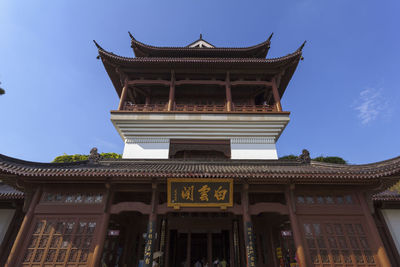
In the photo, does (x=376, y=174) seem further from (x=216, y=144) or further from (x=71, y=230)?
(x=71, y=230)

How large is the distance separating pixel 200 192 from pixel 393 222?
9.58 m

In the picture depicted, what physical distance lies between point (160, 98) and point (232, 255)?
10991 millimetres

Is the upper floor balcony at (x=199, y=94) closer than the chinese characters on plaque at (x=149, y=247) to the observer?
No

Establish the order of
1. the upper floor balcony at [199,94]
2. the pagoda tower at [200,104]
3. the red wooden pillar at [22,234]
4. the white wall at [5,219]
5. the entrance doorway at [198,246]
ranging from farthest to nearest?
1. the upper floor balcony at [199,94]
2. the pagoda tower at [200,104]
3. the entrance doorway at [198,246]
4. the white wall at [5,219]
5. the red wooden pillar at [22,234]

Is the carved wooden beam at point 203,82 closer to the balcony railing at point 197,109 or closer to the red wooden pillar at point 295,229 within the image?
the balcony railing at point 197,109

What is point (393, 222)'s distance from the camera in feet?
32.5

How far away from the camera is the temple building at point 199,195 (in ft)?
24.2

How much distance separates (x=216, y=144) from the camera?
13211 millimetres

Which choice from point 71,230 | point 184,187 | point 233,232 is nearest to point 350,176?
point 233,232

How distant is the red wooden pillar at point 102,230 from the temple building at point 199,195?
4 cm

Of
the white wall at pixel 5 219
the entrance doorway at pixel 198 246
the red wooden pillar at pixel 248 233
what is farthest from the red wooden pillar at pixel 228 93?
the white wall at pixel 5 219

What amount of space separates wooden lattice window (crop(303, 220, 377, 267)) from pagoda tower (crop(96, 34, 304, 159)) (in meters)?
5.07

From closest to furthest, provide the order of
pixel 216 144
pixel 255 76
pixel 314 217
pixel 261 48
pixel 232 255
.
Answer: pixel 314 217 < pixel 232 255 < pixel 216 144 < pixel 255 76 < pixel 261 48

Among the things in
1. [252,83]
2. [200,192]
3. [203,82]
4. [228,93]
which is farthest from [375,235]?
[203,82]
